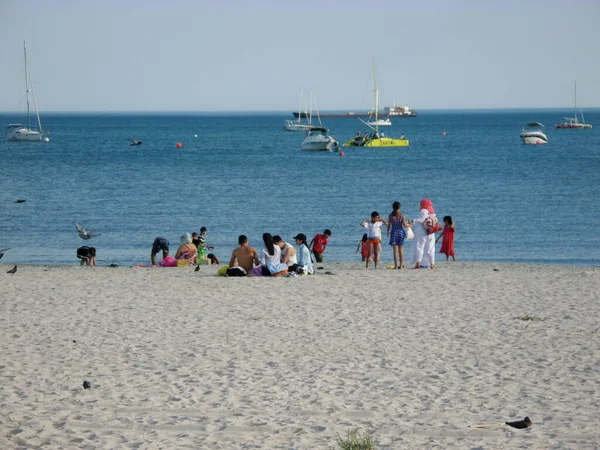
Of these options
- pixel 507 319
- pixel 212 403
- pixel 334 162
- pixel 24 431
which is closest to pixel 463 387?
pixel 212 403

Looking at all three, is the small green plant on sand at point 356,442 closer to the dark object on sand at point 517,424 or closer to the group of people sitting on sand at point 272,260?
the dark object on sand at point 517,424

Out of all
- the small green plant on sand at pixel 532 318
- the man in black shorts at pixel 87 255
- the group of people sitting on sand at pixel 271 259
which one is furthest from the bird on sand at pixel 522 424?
the man in black shorts at pixel 87 255

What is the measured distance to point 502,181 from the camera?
58.0 m

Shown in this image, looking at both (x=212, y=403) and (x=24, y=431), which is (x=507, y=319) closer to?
(x=212, y=403)

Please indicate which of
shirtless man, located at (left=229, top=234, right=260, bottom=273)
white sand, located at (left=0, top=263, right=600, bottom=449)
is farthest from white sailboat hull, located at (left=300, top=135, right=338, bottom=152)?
white sand, located at (left=0, top=263, right=600, bottom=449)

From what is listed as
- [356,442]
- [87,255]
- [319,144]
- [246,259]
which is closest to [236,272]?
[246,259]

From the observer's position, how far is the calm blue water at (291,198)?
3039 cm

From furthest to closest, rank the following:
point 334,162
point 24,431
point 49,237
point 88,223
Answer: point 334,162 → point 88,223 → point 49,237 → point 24,431

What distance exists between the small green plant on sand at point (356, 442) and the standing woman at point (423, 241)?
11.0 m

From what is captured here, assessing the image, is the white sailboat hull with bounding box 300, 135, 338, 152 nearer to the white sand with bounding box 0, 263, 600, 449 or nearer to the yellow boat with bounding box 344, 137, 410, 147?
the yellow boat with bounding box 344, 137, 410, 147

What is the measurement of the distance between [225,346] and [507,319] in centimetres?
450

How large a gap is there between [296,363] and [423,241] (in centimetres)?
879

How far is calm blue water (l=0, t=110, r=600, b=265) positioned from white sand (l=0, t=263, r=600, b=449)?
10.6 meters

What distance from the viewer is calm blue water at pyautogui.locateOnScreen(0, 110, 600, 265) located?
30.4 metres
